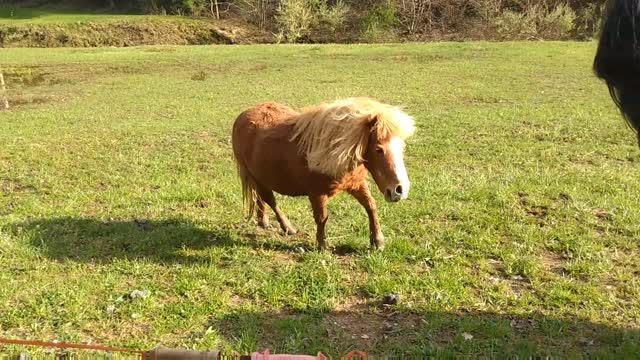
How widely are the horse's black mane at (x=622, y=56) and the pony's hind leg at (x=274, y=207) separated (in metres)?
3.88

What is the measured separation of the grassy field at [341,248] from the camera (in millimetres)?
3996

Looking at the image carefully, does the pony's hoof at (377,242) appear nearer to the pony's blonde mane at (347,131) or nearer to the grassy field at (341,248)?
the grassy field at (341,248)

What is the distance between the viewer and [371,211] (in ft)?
17.0

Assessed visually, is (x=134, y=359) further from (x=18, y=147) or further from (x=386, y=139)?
(x=18, y=147)

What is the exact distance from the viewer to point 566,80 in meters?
18.0

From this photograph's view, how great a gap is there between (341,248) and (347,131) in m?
1.43

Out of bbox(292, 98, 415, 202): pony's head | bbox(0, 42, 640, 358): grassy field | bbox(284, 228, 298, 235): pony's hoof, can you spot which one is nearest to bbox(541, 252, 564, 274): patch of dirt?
bbox(0, 42, 640, 358): grassy field

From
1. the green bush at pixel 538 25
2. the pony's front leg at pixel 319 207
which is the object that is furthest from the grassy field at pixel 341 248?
the green bush at pixel 538 25

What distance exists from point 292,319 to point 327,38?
4372cm

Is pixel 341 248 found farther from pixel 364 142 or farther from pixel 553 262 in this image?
pixel 553 262

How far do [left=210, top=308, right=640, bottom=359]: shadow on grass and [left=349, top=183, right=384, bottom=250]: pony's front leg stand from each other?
110cm

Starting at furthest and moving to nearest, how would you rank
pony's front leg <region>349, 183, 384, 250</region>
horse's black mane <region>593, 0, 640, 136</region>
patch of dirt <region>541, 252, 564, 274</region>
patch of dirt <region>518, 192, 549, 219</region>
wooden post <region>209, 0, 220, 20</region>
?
wooden post <region>209, 0, 220, 20</region>, patch of dirt <region>518, 192, 549, 219</region>, pony's front leg <region>349, 183, 384, 250</region>, patch of dirt <region>541, 252, 564, 274</region>, horse's black mane <region>593, 0, 640, 136</region>

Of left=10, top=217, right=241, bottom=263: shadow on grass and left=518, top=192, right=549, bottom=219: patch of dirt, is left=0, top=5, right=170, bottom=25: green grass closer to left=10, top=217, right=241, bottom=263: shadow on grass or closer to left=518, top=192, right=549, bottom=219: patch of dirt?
left=10, top=217, right=241, bottom=263: shadow on grass

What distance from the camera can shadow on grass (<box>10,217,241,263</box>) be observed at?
17.7 ft
